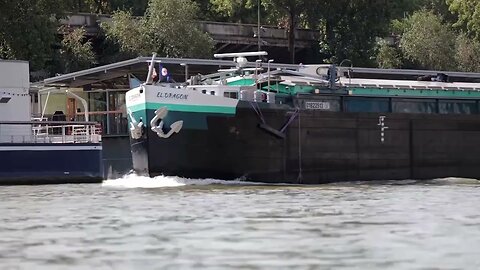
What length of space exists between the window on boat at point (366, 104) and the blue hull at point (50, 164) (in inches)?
345

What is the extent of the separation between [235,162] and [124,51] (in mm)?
26204

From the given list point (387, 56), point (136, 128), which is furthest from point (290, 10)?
point (136, 128)

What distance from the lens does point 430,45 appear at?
67188mm

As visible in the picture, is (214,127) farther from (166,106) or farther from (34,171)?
(34,171)

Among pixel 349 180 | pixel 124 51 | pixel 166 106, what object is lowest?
pixel 349 180

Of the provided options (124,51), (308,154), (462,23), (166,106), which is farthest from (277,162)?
(462,23)

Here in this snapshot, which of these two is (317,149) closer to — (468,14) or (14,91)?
(14,91)

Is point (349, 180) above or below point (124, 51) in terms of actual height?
below

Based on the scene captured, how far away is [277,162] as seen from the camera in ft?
104

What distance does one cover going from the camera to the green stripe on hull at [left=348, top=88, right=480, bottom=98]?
115 feet

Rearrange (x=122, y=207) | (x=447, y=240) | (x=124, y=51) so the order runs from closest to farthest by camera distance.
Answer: (x=447, y=240) < (x=122, y=207) < (x=124, y=51)

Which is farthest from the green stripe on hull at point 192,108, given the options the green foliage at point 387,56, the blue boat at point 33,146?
the green foliage at point 387,56

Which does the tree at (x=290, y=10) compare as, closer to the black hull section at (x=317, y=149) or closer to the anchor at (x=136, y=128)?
the black hull section at (x=317, y=149)

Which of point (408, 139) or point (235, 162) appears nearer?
point (235, 162)
